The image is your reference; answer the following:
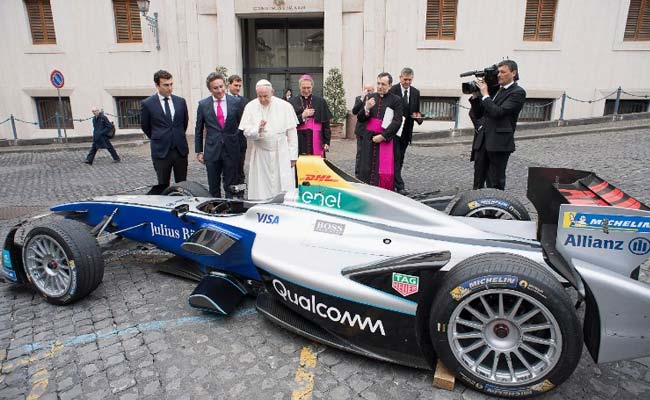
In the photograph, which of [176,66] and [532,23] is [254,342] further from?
[532,23]

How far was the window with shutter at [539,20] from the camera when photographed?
14.6 meters

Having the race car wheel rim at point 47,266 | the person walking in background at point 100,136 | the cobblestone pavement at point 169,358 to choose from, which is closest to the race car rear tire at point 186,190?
the cobblestone pavement at point 169,358

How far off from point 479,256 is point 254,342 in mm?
1633

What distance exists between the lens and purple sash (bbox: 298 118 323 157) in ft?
21.1

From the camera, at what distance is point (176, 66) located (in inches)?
613

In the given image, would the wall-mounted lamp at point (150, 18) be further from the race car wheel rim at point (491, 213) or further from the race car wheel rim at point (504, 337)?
the race car wheel rim at point (504, 337)

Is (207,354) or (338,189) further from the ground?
(338,189)

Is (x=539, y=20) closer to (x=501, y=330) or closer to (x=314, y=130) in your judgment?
(x=314, y=130)

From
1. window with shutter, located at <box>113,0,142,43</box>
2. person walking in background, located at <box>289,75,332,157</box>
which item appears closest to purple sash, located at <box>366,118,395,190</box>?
person walking in background, located at <box>289,75,332,157</box>

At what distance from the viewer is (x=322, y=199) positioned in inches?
127

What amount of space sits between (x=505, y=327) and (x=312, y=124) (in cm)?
463

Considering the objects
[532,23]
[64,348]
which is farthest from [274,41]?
[64,348]

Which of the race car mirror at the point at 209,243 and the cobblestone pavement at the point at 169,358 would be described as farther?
the race car mirror at the point at 209,243

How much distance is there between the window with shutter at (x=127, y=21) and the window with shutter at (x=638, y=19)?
57.3 feet
